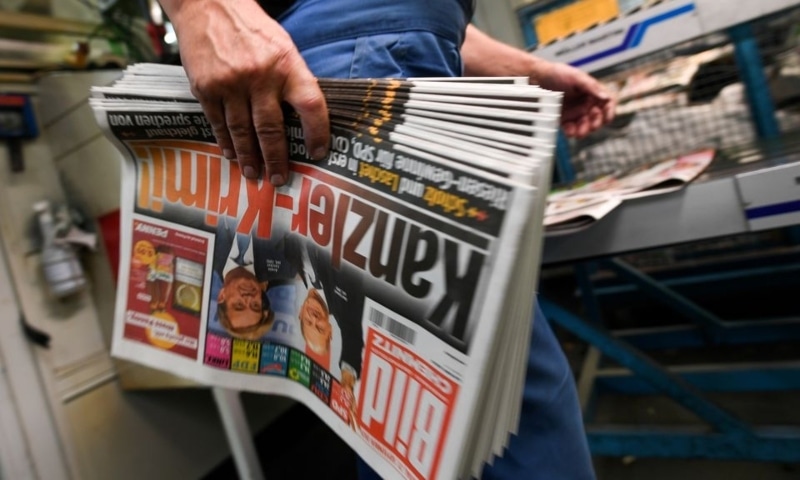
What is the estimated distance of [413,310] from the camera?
1.04 ft

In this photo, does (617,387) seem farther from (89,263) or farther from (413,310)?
(89,263)

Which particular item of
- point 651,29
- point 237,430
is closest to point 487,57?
point 651,29

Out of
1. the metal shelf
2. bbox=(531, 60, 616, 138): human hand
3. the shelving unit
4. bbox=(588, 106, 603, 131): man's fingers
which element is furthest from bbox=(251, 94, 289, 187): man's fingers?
the metal shelf

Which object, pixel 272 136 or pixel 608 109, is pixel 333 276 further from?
pixel 608 109

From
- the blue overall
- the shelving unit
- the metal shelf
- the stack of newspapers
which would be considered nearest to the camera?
the stack of newspapers

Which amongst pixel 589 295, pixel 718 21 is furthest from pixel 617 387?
pixel 718 21

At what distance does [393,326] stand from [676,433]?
0.75m

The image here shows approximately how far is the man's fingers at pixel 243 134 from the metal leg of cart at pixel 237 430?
893 mm

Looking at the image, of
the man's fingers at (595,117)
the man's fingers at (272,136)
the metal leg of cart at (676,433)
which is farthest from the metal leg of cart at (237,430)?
the man's fingers at (595,117)

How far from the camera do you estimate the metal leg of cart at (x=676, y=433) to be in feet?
2.47

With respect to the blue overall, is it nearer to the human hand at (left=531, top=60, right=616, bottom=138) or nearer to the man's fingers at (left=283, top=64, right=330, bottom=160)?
the man's fingers at (left=283, top=64, right=330, bottom=160)

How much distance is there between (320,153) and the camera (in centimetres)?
37

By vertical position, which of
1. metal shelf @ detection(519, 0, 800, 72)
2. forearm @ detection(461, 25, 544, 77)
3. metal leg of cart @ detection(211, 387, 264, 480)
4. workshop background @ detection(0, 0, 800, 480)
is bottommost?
metal leg of cart @ detection(211, 387, 264, 480)

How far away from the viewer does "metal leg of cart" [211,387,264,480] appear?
3.73ft
